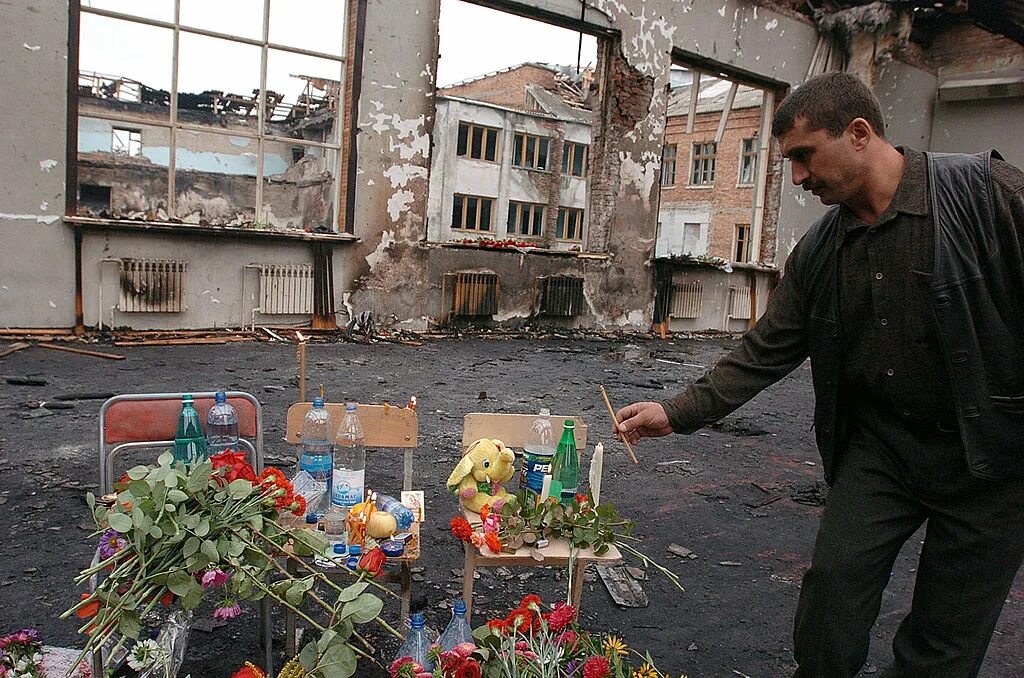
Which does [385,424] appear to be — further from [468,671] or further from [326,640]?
[468,671]

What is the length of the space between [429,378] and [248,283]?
3081 millimetres

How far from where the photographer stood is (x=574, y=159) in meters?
37.8

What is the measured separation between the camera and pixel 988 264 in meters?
1.87

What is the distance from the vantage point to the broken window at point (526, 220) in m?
37.1

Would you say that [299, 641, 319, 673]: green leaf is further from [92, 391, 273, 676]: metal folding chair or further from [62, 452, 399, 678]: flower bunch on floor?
[92, 391, 273, 676]: metal folding chair

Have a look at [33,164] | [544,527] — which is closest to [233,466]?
[544,527]

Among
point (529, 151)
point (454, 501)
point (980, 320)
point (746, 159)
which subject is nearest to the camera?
point (980, 320)

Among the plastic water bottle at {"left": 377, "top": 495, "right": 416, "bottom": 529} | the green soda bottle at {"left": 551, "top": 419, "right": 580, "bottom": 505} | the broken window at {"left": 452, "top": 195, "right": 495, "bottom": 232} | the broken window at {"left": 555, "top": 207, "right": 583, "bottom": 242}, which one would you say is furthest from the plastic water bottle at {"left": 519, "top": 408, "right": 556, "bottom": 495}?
the broken window at {"left": 555, "top": 207, "right": 583, "bottom": 242}

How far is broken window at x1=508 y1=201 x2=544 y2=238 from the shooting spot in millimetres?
37116

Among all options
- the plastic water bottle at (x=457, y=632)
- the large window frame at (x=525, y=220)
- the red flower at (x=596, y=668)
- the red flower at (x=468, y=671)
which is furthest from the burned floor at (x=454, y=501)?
the large window frame at (x=525, y=220)

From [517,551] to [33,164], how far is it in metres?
7.73

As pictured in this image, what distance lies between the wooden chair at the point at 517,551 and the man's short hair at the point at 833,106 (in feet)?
4.43

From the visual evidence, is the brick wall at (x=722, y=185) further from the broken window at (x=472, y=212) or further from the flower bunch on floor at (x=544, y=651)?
the flower bunch on floor at (x=544, y=651)

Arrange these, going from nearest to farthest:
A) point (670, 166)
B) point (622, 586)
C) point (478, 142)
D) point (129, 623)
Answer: point (129, 623), point (622, 586), point (670, 166), point (478, 142)
